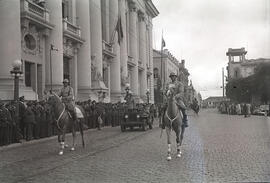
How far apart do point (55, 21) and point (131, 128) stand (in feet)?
30.0

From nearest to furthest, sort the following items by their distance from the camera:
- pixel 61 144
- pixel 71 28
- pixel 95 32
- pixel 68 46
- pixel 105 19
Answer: pixel 61 144, pixel 71 28, pixel 68 46, pixel 95 32, pixel 105 19

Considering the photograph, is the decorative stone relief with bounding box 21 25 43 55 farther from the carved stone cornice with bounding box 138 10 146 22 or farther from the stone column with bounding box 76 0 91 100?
the carved stone cornice with bounding box 138 10 146 22

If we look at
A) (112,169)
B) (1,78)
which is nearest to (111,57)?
(1,78)

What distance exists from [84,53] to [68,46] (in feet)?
7.15

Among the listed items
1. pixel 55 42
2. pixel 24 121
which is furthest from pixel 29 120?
pixel 55 42

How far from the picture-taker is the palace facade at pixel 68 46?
2553 centimetres

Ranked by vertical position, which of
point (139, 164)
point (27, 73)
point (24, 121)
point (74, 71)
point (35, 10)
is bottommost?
point (139, 164)

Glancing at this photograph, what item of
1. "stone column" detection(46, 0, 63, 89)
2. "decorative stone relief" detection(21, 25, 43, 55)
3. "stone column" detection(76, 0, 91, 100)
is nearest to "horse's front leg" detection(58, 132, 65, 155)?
"decorative stone relief" detection(21, 25, 43, 55)

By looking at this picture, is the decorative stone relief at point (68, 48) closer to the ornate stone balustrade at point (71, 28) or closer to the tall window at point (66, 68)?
the tall window at point (66, 68)

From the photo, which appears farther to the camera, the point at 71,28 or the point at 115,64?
the point at 115,64

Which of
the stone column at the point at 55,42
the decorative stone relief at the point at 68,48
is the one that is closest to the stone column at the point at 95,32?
the decorative stone relief at the point at 68,48

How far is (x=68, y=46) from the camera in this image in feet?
122

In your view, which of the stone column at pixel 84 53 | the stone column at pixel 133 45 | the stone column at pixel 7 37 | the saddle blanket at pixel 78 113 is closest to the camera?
the saddle blanket at pixel 78 113

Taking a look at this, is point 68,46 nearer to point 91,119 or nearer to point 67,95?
point 91,119
